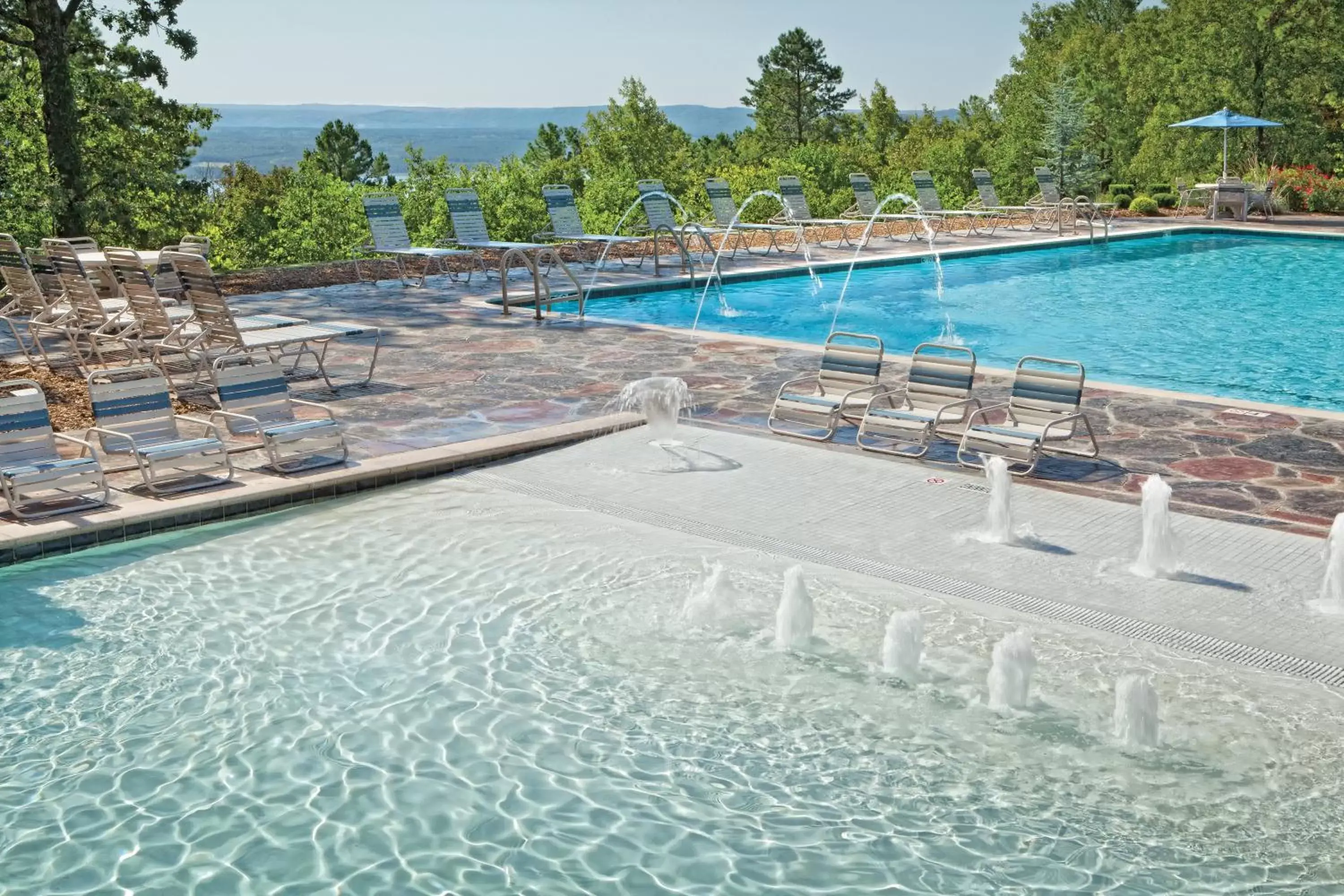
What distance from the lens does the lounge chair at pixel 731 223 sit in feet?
69.3

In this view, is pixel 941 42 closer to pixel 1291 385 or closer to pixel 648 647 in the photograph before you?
pixel 1291 385

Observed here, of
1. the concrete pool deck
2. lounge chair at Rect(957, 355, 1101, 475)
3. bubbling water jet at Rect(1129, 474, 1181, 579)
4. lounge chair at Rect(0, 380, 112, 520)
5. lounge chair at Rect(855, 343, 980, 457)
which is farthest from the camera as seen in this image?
lounge chair at Rect(855, 343, 980, 457)

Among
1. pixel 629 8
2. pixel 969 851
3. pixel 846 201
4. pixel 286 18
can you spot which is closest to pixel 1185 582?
pixel 969 851

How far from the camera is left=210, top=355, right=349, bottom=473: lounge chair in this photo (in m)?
8.88

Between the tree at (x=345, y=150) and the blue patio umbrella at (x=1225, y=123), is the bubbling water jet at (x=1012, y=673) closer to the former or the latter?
the blue patio umbrella at (x=1225, y=123)

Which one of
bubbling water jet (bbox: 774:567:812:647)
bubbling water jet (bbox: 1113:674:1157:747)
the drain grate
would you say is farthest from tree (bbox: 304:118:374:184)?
bubbling water jet (bbox: 1113:674:1157:747)

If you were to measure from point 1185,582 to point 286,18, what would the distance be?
10376cm

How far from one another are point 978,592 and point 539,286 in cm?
1032

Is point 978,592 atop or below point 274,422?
below

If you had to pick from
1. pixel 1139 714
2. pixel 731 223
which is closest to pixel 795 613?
pixel 1139 714

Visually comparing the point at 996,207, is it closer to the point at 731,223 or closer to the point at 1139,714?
the point at 731,223

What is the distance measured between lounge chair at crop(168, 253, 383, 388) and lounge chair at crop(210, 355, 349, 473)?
4.81 ft

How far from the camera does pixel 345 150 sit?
93062 mm

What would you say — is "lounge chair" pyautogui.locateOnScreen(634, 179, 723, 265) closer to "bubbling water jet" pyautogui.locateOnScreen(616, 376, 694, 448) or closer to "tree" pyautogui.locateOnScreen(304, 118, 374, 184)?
"bubbling water jet" pyautogui.locateOnScreen(616, 376, 694, 448)
